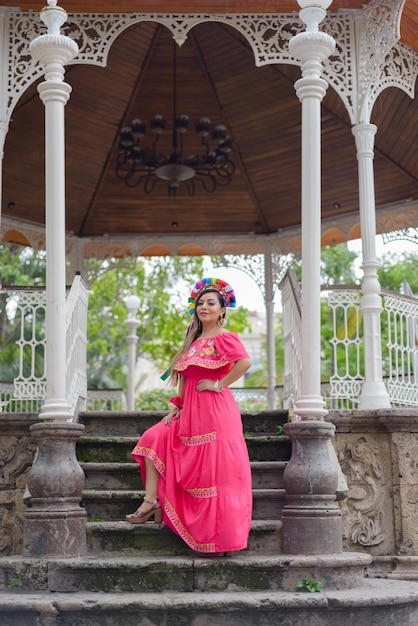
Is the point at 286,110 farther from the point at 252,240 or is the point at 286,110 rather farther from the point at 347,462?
the point at 347,462

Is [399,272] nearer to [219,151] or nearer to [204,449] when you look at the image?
[219,151]

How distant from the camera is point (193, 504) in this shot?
5344mm

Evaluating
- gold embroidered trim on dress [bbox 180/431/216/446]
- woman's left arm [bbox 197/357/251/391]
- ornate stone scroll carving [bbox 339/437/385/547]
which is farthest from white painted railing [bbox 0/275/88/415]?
ornate stone scroll carving [bbox 339/437/385/547]

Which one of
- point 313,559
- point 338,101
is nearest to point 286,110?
point 338,101

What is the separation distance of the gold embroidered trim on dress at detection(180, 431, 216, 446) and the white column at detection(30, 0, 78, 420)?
Result: 2.76 feet

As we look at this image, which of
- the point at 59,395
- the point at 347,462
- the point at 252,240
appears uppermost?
the point at 252,240

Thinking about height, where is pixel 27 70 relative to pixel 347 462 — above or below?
above

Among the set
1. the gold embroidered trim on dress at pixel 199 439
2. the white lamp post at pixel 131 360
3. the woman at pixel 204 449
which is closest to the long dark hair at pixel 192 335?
the woman at pixel 204 449

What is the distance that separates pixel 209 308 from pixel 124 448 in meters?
1.52

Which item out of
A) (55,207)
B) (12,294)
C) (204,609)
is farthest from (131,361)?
(12,294)

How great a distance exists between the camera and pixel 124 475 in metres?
6.22

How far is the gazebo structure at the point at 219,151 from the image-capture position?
5.73m

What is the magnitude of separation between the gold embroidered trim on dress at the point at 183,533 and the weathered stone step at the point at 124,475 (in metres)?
0.75

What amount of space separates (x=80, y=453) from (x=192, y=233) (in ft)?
21.0
